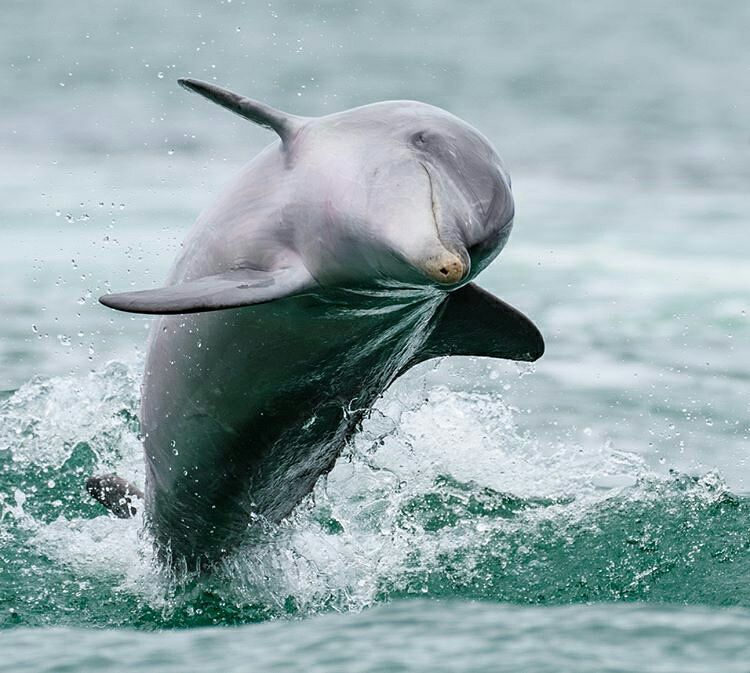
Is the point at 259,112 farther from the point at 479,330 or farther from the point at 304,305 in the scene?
the point at 479,330

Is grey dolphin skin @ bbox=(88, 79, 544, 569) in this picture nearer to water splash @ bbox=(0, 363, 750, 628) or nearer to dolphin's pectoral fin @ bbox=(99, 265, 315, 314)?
dolphin's pectoral fin @ bbox=(99, 265, 315, 314)

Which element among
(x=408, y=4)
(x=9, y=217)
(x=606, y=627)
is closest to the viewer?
(x=606, y=627)

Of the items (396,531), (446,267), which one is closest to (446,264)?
(446,267)

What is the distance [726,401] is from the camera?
43.4ft

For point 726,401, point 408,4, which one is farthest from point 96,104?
point 726,401

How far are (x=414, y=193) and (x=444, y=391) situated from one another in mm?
5950

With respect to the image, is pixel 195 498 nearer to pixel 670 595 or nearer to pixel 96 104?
pixel 670 595

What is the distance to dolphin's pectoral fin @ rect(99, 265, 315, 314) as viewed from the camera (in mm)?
6246

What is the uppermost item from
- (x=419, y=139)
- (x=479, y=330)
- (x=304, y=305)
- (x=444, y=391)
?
(x=419, y=139)

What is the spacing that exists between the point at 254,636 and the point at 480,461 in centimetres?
335

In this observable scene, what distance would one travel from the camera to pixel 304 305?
6.79m

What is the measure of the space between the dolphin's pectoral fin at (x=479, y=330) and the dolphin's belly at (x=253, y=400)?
0.17 m

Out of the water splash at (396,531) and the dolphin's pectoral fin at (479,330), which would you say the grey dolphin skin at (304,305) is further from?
the water splash at (396,531)

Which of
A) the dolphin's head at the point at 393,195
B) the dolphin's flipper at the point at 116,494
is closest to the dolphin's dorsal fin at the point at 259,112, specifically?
the dolphin's head at the point at 393,195
